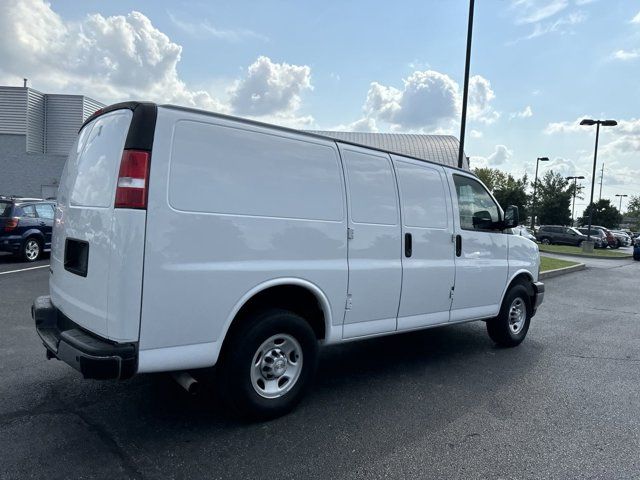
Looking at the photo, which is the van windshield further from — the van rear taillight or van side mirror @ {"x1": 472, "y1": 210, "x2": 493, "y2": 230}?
van side mirror @ {"x1": 472, "y1": 210, "x2": 493, "y2": 230}

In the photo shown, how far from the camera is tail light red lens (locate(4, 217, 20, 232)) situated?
11.9m

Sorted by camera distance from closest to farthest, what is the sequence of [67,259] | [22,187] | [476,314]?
[67,259], [476,314], [22,187]

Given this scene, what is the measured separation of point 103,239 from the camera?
3.00 metres

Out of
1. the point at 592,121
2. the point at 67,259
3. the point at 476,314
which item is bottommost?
the point at 476,314

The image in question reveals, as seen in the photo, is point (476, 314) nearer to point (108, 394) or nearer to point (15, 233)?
point (108, 394)

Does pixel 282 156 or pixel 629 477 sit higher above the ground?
pixel 282 156

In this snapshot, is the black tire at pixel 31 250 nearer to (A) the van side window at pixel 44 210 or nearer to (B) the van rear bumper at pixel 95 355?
(A) the van side window at pixel 44 210

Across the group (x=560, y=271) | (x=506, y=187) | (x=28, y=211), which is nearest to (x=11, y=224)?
(x=28, y=211)

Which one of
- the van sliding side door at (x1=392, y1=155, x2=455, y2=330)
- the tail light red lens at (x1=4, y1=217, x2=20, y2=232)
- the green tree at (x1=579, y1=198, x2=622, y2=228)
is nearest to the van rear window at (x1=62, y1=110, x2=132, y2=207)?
the van sliding side door at (x1=392, y1=155, x2=455, y2=330)

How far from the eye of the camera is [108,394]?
3.99m

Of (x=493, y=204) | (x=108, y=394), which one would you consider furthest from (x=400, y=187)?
(x=108, y=394)

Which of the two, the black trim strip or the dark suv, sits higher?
the black trim strip

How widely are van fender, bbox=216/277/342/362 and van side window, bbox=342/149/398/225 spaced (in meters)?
0.74

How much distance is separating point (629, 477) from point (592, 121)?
88.1 feet
